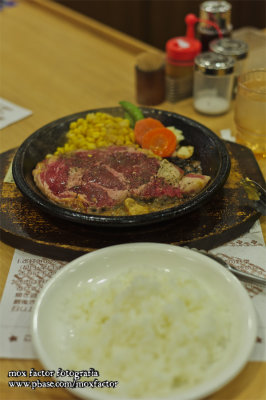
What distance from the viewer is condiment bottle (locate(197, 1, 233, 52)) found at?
9.23 feet

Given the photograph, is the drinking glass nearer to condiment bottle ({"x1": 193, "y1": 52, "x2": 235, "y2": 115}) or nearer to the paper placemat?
condiment bottle ({"x1": 193, "y1": 52, "x2": 235, "y2": 115})

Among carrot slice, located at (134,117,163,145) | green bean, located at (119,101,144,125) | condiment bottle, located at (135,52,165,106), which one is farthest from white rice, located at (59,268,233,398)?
condiment bottle, located at (135,52,165,106)

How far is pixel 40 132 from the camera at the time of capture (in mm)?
2178

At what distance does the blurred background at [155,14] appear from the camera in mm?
5117

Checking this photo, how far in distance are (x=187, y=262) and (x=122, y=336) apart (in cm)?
38

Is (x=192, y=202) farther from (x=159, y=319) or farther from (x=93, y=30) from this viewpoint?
(x=93, y=30)

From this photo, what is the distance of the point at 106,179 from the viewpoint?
1863 millimetres

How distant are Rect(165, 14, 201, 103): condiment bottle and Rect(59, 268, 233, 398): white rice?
5.73 feet

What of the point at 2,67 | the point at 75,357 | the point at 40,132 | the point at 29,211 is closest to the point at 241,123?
the point at 40,132

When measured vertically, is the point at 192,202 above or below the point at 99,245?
above

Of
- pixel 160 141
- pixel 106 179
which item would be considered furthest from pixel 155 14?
pixel 106 179

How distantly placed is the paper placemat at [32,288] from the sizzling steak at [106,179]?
29 centimetres

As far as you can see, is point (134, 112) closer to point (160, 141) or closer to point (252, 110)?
point (160, 141)

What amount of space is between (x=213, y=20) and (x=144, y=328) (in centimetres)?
234
